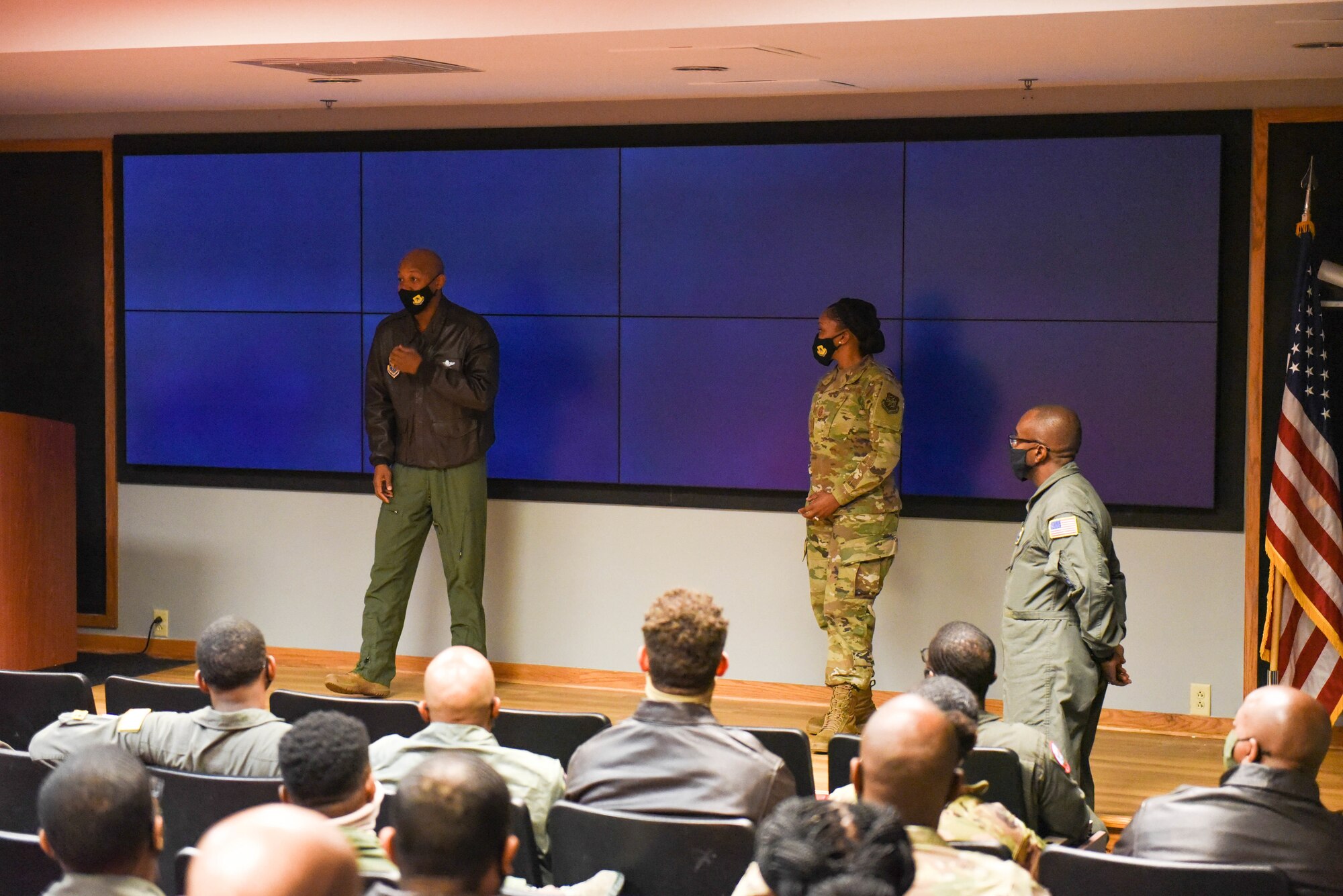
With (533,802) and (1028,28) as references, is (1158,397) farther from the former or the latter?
(533,802)

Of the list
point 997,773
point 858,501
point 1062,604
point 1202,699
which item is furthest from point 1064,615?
point 1202,699

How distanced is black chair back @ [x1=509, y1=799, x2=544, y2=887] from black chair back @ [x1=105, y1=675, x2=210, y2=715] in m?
1.23

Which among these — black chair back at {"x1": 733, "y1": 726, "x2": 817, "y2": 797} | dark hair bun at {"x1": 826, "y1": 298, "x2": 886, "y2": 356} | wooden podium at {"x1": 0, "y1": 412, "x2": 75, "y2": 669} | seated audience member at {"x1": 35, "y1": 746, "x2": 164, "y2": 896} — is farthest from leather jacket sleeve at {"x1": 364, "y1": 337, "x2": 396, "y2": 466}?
seated audience member at {"x1": 35, "y1": 746, "x2": 164, "y2": 896}

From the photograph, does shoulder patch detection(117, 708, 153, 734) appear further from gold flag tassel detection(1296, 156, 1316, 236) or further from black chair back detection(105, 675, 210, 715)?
gold flag tassel detection(1296, 156, 1316, 236)

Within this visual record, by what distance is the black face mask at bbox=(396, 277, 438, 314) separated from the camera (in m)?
5.98

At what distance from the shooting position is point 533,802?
280 cm

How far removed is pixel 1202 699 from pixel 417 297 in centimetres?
358

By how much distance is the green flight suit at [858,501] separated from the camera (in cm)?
538

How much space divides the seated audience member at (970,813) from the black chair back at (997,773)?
32 centimetres

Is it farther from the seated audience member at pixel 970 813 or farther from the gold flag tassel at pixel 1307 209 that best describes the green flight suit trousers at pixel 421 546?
the seated audience member at pixel 970 813

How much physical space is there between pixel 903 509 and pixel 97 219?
13.7 feet

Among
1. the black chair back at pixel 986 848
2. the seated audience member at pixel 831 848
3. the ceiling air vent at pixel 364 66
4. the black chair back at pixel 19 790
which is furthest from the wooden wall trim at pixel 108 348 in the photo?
the seated audience member at pixel 831 848

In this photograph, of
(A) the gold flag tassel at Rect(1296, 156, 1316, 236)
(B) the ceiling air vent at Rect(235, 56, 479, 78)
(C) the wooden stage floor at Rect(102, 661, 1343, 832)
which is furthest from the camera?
(A) the gold flag tassel at Rect(1296, 156, 1316, 236)

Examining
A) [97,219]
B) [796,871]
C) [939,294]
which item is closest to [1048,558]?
[939,294]
